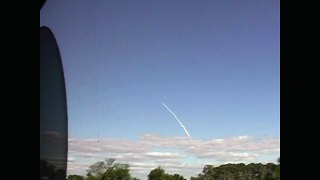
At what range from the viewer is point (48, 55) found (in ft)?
9.68

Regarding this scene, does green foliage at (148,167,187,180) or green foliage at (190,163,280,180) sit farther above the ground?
green foliage at (190,163,280,180)

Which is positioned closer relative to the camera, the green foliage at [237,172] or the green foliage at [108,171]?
the green foliage at [237,172]

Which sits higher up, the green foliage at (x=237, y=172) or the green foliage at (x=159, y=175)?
the green foliage at (x=237, y=172)

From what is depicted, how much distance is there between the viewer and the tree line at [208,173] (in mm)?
1724

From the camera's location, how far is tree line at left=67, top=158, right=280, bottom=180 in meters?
1.72

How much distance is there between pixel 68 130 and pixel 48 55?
520 mm

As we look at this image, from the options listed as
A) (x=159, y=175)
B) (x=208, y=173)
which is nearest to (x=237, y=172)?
(x=208, y=173)

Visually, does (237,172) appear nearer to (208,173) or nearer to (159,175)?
(208,173)

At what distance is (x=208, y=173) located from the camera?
205cm

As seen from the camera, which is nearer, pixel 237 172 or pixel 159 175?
pixel 237 172

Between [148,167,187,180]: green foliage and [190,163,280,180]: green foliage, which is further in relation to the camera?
[148,167,187,180]: green foliage

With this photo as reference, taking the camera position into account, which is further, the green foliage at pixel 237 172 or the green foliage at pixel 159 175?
the green foliage at pixel 159 175

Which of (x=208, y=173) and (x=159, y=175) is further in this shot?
(x=159, y=175)
